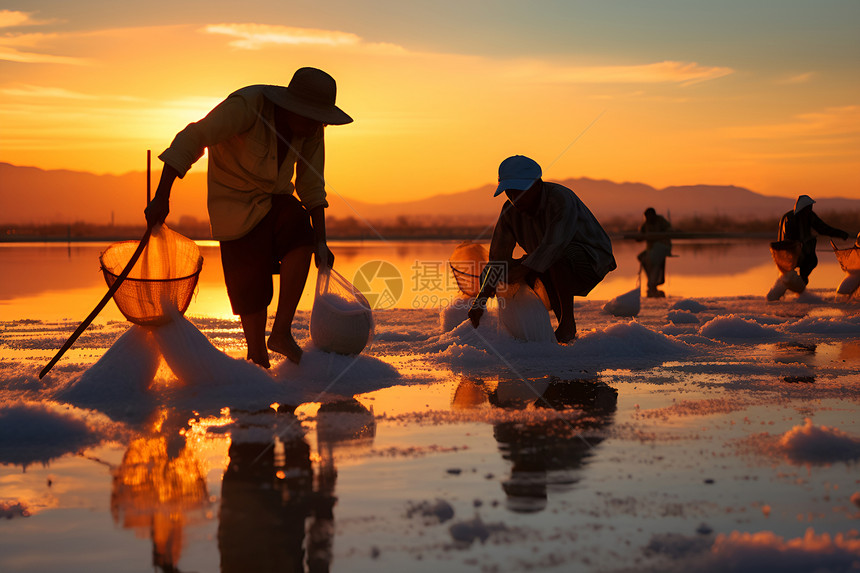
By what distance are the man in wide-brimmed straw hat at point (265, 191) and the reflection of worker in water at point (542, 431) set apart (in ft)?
3.67

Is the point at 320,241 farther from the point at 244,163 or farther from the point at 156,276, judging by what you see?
the point at 156,276

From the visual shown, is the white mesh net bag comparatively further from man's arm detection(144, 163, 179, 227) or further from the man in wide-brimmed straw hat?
man's arm detection(144, 163, 179, 227)

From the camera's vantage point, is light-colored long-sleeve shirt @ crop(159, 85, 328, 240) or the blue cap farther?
the blue cap

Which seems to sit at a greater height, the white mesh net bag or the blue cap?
the blue cap

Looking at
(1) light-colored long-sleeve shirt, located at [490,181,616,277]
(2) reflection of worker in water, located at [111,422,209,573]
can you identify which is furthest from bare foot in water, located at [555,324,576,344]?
(2) reflection of worker in water, located at [111,422,209,573]

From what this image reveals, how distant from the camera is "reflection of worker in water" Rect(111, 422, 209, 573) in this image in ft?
7.61

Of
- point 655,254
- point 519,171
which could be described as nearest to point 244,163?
Answer: point 519,171

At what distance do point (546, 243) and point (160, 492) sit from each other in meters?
3.64

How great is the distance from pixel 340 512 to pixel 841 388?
3.06m

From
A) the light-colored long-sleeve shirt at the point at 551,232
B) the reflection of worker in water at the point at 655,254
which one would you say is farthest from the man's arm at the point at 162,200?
the reflection of worker in water at the point at 655,254

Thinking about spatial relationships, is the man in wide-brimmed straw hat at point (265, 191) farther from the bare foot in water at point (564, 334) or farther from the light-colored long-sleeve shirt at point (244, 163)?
the bare foot in water at point (564, 334)

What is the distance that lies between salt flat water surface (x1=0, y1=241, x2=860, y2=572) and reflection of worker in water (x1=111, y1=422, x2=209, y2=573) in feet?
0.03

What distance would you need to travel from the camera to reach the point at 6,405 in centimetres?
364

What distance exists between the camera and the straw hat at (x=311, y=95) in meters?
4.64
